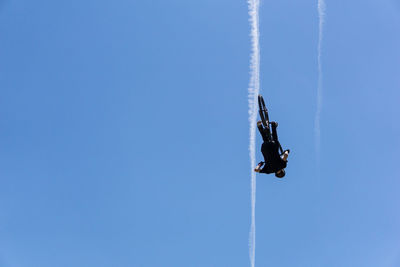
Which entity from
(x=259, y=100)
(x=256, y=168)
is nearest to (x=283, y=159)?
(x=256, y=168)

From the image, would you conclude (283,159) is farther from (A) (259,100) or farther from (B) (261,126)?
(A) (259,100)

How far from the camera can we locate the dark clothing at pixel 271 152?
695 inches

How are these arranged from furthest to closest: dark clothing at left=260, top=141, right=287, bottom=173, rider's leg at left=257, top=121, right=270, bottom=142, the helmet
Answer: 1. rider's leg at left=257, top=121, right=270, bottom=142
2. the helmet
3. dark clothing at left=260, top=141, right=287, bottom=173

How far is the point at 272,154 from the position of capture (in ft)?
58.2

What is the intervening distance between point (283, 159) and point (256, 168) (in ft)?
5.06

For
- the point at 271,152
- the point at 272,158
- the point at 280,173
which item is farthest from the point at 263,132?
the point at 280,173

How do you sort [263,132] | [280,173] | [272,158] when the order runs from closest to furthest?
[272,158] → [280,173] → [263,132]

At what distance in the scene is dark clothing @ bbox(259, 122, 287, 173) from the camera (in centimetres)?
1764

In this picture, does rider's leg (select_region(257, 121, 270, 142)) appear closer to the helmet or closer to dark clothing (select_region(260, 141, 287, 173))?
dark clothing (select_region(260, 141, 287, 173))

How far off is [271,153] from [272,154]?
8cm

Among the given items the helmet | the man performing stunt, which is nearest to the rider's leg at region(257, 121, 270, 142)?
the man performing stunt

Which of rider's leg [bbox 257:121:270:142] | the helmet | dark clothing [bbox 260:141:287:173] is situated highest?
rider's leg [bbox 257:121:270:142]

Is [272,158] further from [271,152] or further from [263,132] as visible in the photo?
[263,132]

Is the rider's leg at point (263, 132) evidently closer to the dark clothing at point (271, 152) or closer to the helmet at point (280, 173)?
the dark clothing at point (271, 152)
